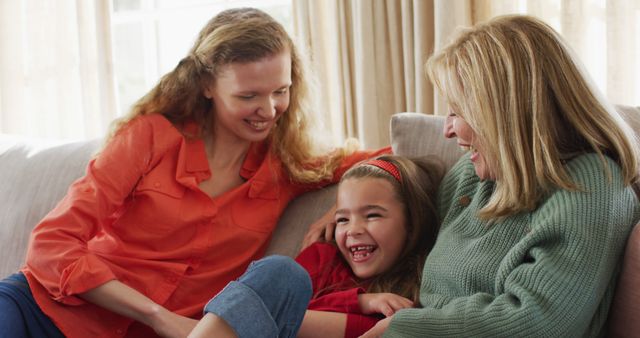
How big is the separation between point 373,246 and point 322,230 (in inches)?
7.4

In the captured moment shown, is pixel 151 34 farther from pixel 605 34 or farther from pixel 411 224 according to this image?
pixel 411 224

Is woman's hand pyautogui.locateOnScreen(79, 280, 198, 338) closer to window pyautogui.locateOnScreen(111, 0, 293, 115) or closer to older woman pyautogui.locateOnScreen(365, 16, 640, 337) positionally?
older woman pyautogui.locateOnScreen(365, 16, 640, 337)

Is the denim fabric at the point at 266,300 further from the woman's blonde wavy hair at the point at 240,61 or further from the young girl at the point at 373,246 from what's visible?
the woman's blonde wavy hair at the point at 240,61

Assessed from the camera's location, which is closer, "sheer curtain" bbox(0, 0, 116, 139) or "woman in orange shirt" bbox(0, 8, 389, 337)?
"woman in orange shirt" bbox(0, 8, 389, 337)

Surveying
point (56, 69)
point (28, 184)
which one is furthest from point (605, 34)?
point (56, 69)

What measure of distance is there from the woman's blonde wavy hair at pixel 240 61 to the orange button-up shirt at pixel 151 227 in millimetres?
49

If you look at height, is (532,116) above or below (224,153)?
above

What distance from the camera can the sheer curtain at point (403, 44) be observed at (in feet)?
7.70

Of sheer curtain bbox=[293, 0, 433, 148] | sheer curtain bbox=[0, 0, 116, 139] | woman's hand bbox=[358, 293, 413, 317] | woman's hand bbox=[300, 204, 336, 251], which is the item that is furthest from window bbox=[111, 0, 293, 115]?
woman's hand bbox=[358, 293, 413, 317]

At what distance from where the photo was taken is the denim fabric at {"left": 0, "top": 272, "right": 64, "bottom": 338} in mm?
1732

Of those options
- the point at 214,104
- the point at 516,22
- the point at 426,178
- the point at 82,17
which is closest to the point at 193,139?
the point at 214,104

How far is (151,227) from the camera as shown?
1.90 meters

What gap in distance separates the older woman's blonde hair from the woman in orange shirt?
1.88ft

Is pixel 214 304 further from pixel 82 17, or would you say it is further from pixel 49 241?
pixel 82 17
